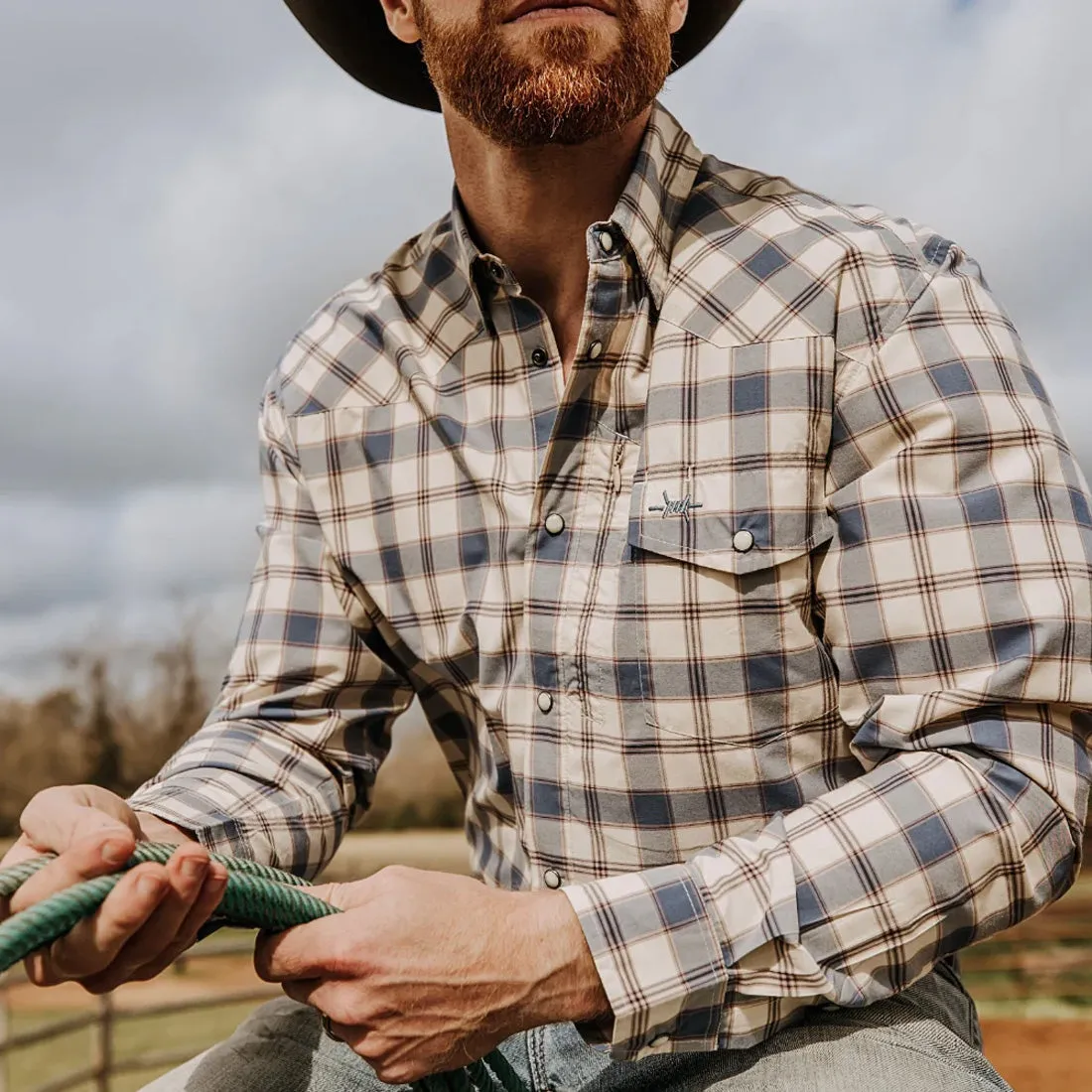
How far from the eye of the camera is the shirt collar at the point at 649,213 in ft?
3.37

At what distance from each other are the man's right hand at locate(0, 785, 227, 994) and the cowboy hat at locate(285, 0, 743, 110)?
100 cm

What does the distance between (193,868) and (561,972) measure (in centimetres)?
26

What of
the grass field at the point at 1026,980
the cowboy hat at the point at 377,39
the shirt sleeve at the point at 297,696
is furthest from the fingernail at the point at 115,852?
the grass field at the point at 1026,980

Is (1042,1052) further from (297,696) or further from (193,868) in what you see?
(193,868)

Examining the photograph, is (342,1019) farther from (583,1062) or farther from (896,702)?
(896,702)

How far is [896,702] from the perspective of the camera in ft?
2.79

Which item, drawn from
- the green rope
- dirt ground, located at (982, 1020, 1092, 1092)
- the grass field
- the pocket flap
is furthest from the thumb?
dirt ground, located at (982, 1020, 1092, 1092)

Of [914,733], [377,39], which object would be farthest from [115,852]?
[377,39]

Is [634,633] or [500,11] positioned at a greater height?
[500,11]

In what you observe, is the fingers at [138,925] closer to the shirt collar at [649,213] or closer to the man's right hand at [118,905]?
the man's right hand at [118,905]

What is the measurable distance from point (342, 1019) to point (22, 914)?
0.22 m

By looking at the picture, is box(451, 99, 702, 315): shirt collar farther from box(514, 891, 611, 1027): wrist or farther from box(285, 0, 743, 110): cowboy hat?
box(514, 891, 611, 1027): wrist

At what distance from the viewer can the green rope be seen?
0.65m

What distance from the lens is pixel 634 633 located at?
95cm
